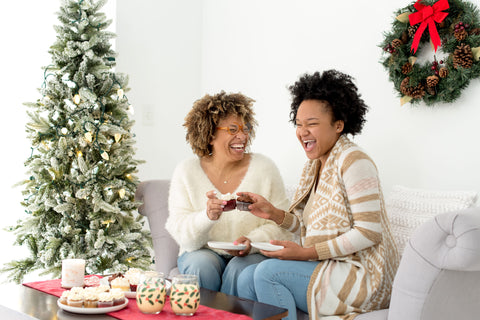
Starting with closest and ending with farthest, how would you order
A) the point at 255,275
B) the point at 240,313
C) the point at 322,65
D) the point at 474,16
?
the point at 240,313
the point at 255,275
the point at 474,16
the point at 322,65

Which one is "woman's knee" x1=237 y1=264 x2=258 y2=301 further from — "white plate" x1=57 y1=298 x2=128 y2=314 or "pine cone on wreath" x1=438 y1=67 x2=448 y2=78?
"pine cone on wreath" x1=438 y1=67 x2=448 y2=78

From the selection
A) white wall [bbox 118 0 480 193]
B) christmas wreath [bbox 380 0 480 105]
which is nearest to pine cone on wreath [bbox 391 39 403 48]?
christmas wreath [bbox 380 0 480 105]

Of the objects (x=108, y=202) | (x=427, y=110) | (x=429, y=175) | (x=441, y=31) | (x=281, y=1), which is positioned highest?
(x=281, y=1)

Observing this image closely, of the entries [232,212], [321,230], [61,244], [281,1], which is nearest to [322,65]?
[281,1]

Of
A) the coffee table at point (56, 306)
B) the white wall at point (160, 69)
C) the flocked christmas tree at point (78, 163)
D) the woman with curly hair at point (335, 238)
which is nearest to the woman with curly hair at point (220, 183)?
the woman with curly hair at point (335, 238)

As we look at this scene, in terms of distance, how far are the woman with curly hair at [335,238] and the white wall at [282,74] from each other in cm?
60

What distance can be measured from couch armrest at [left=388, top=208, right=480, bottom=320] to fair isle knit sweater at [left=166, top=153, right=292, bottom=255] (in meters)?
0.84

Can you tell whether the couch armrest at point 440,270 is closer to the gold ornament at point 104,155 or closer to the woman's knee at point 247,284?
the woman's knee at point 247,284

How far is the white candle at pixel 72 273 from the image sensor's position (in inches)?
67.9

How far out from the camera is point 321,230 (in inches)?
71.9

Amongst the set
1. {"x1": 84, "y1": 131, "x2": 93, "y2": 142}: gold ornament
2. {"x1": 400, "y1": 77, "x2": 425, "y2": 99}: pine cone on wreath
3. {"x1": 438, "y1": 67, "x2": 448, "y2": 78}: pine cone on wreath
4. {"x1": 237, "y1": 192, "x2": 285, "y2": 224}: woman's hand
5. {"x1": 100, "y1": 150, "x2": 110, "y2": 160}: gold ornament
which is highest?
{"x1": 438, "y1": 67, "x2": 448, "y2": 78}: pine cone on wreath

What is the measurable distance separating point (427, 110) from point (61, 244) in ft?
6.74

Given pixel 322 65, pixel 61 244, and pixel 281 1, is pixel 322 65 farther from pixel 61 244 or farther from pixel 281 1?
pixel 61 244

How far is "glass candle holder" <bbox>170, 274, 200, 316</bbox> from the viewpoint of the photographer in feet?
4.79
